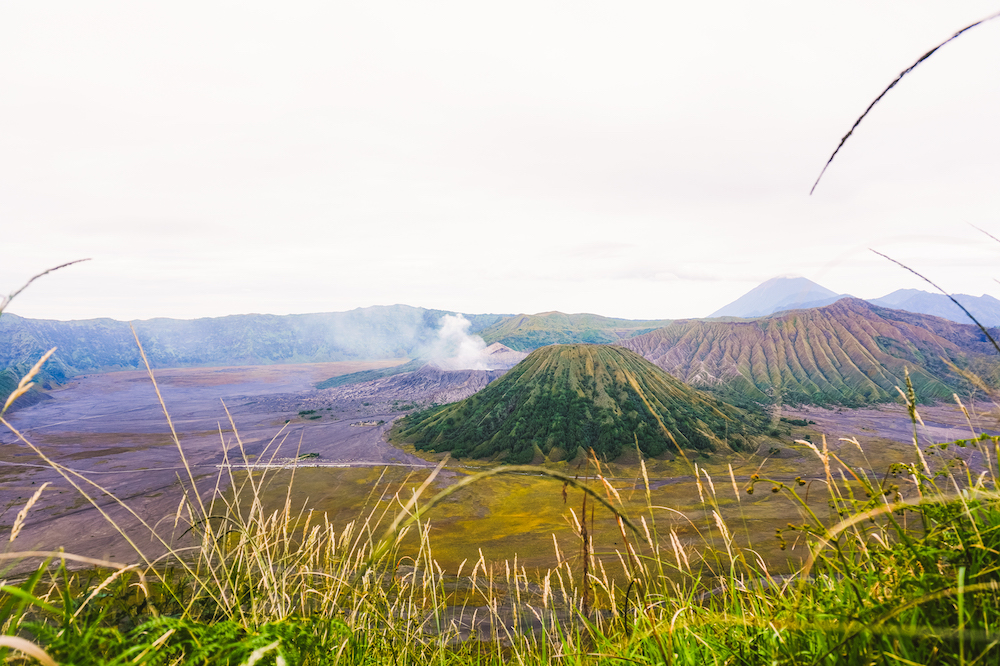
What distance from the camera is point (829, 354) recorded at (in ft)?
273

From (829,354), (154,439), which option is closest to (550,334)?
(829,354)

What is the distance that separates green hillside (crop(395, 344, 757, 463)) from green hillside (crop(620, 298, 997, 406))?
31.4 meters

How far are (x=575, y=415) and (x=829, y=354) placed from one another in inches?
2569

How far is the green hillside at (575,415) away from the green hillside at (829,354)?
3139cm

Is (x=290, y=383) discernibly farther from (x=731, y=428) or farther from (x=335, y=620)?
(x=335, y=620)

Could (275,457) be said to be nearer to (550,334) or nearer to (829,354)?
(829,354)

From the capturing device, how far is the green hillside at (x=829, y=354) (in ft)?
237

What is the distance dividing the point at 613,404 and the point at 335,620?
4627cm

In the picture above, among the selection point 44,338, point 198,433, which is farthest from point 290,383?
point 44,338

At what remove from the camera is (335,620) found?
83.6 inches

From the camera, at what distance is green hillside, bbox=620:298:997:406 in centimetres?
7230

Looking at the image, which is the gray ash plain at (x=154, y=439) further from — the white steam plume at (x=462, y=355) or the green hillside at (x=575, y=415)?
the white steam plume at (x=462, y=355)

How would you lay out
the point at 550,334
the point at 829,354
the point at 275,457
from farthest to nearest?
the point at 550,334 → the point at 829,354 → the point at 275,457

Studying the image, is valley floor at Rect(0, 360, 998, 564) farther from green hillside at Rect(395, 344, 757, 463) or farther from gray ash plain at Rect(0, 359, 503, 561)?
green hillside at Rect(395, 344, 757, 463)
